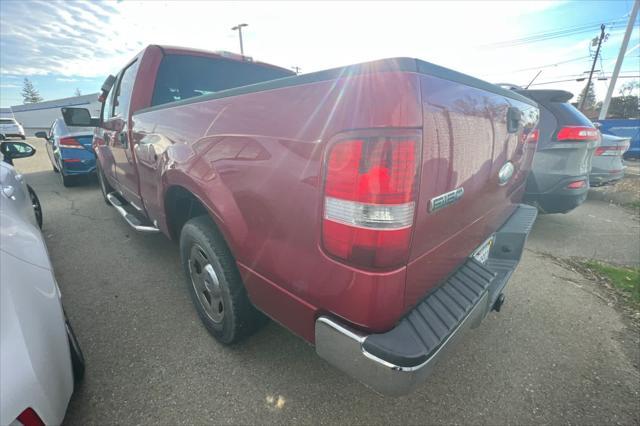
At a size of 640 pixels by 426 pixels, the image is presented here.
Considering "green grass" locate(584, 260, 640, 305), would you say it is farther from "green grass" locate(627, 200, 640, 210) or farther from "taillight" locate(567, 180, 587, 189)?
"green grass" locate(627, 200, 640, 210)

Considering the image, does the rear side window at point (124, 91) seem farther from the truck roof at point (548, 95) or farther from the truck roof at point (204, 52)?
the truck roof at point (548, 95)

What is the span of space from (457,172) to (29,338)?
1.73m

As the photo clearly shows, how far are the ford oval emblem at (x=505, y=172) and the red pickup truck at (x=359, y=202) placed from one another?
0.06ft

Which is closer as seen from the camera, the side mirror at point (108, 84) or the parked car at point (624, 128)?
the side mirror at point (108, 84)

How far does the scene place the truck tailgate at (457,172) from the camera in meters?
1.08

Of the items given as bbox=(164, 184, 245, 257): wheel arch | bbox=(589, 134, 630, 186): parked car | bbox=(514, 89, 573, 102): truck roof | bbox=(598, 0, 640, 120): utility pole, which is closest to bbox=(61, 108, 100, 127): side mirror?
bbox=(164, 184, 245, 257): wheel arch

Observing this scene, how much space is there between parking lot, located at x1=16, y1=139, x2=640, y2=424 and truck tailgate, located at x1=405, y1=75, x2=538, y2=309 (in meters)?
0.84

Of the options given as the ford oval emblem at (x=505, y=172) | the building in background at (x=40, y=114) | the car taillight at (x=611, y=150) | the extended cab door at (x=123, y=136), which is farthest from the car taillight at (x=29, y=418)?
the building in background at (x=40, y=114)

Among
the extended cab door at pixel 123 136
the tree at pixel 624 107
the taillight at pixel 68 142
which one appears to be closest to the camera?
the extended cab door at pixel 123 136

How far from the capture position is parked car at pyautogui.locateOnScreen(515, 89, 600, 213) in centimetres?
348

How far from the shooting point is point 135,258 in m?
3.30

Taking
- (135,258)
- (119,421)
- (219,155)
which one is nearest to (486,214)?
(219,155)

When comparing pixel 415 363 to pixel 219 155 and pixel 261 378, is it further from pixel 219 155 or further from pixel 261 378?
pixel 219 155

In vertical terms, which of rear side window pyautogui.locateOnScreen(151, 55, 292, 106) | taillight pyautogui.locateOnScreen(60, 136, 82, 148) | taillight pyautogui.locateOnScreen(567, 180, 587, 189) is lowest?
taillight pyautogui.locateOnScreen(567, 180, 587, 189)
